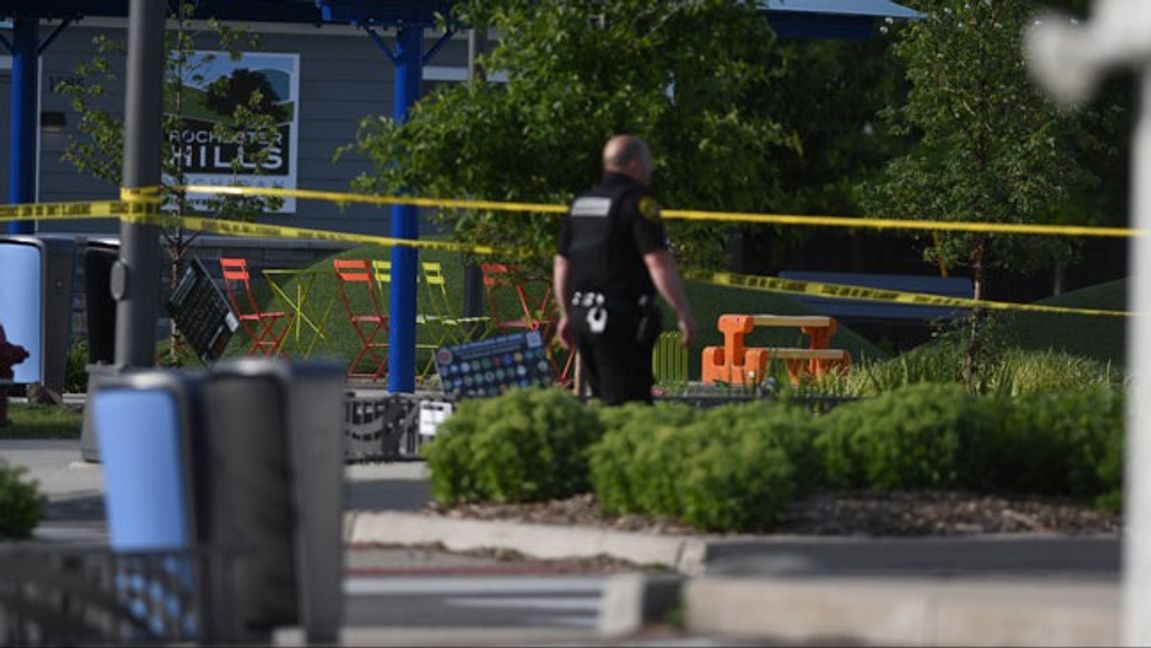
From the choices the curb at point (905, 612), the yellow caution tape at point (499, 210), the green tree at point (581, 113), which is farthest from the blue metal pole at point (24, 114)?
the curb at point (905, 612)

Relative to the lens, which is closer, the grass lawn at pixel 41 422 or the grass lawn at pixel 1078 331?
the grass lawn at pixel 41 422

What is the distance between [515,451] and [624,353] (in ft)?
5.55

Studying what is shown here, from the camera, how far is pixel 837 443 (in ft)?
41.8

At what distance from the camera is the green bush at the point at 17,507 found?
11953mm

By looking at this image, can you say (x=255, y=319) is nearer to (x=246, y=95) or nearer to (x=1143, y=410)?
(x=246, y=95)

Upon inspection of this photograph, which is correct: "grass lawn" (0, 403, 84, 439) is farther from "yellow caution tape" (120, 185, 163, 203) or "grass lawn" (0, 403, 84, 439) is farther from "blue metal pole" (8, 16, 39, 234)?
"blue metal pole" (8, 16, 39, 234)

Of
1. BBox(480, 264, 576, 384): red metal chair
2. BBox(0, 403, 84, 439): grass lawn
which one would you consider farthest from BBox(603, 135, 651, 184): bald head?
BBox(480, 264, 576, 384): red metal chair

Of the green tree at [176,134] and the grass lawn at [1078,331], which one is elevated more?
the green tree at [176,134]

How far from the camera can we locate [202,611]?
8.52 meters

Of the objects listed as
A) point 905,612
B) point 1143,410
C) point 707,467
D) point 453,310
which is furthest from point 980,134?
point 1143,410

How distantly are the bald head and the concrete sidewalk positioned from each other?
6.46 feet

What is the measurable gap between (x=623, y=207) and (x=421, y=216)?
20.4 meters

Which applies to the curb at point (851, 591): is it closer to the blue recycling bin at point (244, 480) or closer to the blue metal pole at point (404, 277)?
the blue recycling bin at point (244, 480)

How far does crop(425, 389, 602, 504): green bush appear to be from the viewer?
12.6 metres
